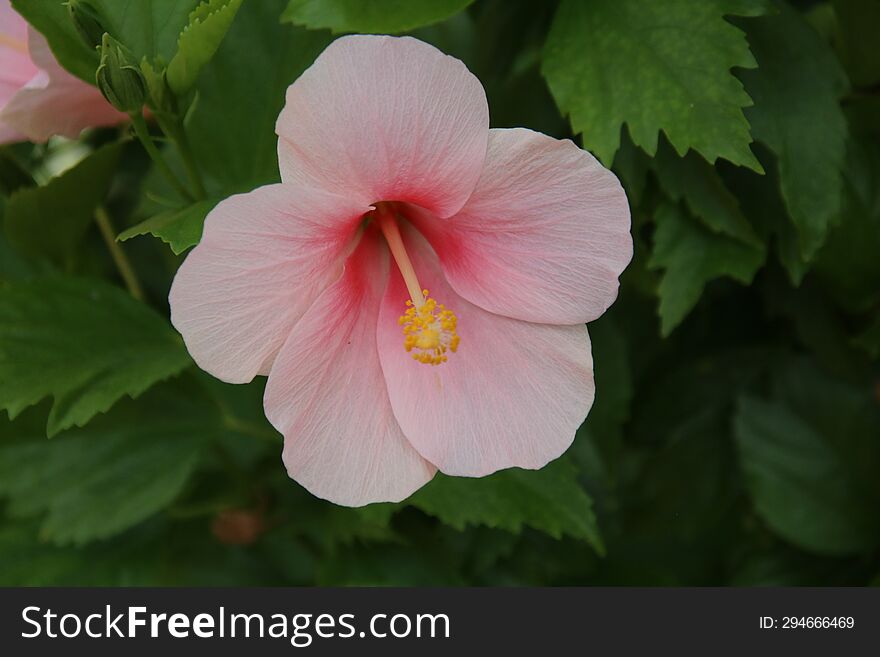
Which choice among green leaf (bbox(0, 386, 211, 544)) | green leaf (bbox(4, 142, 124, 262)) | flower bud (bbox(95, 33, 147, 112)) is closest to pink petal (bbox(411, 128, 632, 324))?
flower bud (bbox(95, 33, 147, 112))

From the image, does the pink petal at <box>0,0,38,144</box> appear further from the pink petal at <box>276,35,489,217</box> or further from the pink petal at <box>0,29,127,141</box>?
the pink petal at <box>276,35,489,217</box>

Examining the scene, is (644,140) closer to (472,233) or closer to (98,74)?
(472,233)

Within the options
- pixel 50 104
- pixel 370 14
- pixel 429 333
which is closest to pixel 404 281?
pixel 429 333

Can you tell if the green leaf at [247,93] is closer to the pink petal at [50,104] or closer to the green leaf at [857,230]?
the pink petal at [50,104]

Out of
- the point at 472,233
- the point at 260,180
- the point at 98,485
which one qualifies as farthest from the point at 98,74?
the point at 98,485

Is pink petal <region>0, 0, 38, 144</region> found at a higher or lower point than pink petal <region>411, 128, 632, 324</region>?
higher

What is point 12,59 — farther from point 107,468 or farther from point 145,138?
point 107,468

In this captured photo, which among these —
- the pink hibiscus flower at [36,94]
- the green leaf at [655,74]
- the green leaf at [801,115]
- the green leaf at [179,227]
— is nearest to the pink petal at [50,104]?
the pink hibiscus flower at [36,94]
